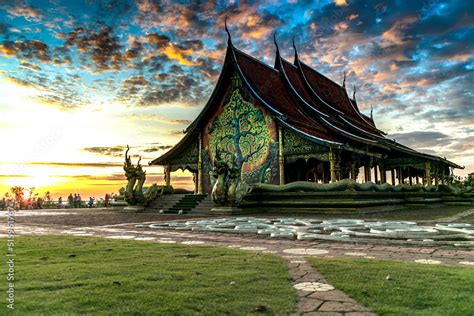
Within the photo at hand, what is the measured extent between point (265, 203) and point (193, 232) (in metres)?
7.25

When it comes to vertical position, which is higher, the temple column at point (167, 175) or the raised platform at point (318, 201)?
the temple column at point (167, 175)

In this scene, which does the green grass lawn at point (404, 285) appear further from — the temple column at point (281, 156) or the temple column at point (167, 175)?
the temple column at point (167, 175)

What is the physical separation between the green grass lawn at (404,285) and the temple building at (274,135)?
468 inches

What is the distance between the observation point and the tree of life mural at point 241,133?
17828 millimetres

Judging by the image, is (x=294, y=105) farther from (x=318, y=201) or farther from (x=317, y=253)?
(x=317, y=253)

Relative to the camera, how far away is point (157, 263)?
13.1 ft

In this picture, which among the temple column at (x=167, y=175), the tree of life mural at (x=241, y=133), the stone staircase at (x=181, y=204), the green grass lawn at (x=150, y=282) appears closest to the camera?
the green grass lawn at (x=150, y=282)

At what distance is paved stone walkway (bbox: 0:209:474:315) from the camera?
104 inches

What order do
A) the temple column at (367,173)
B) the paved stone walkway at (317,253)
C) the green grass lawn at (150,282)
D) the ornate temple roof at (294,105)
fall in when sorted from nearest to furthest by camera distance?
the green grass lawn at (150,282) < the paved stone walkway at (317,253) < the ornate temple roof at (294,105) < the temple column at (367,173)

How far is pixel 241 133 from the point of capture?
60.5 ft

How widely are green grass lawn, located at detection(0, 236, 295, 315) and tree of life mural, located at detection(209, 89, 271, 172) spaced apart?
42.6ft

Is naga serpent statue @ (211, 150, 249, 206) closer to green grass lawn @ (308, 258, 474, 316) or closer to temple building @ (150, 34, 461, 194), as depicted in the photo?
temple building @ (150, 34, 461, 194)

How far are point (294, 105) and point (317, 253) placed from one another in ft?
52.0

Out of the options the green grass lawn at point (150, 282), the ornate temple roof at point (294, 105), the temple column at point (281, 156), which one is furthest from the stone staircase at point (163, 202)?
the green grass lawn at point (150, 282)
